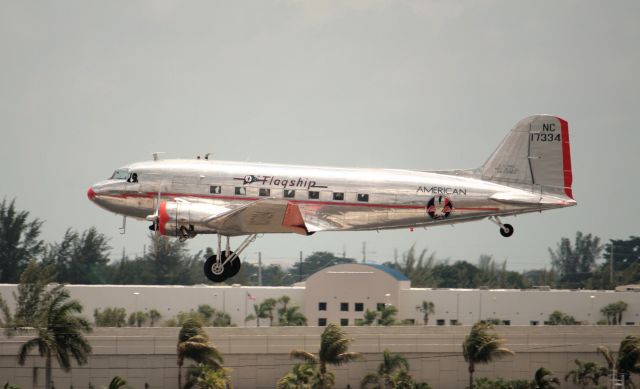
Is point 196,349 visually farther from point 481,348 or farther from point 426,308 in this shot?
point 426,308

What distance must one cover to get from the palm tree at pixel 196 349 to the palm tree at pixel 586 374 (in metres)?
16.8

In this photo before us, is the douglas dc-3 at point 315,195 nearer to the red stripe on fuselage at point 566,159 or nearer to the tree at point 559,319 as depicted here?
the red stripe on fuselage at point 566,159

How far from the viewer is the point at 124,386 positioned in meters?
44.5

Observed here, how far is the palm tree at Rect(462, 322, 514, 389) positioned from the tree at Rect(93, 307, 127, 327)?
2577 centimetres

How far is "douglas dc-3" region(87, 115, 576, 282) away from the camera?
37.3 m

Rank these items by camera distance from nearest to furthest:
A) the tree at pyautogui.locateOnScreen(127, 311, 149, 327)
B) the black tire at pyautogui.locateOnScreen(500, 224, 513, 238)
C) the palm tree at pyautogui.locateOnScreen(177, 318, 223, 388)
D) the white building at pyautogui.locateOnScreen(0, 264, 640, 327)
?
the black tire at pyautogui.locateOnScreen(500, 224, 513, 238) → the palm tree at pyautogui.locateOnScreen(177, 318, 223, 388) → the tree at pyautogui.locateOnScreen(127, 311, 149, 327) → the white building at pyautogui.locateOnScreen(0, 264, 640, 327)

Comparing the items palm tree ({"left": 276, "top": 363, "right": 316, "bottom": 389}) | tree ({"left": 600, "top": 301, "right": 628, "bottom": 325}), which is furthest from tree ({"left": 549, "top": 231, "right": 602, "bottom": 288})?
palm tree ({"left": 276, "top": 363, "right": 316, "bottom": 389})

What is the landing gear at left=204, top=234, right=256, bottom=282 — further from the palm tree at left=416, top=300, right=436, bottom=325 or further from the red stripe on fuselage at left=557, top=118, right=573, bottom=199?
the palm tree at left=416, top=300, right=436, bottom=325

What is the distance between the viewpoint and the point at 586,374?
49.9 metres

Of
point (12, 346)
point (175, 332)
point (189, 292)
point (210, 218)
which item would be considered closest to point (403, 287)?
point (189, 292)

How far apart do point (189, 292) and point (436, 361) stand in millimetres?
25434

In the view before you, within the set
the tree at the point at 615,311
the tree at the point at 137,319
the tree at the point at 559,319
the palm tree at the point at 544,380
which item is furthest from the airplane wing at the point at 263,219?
the tree at the point at 615,311

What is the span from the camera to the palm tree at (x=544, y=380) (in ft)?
160

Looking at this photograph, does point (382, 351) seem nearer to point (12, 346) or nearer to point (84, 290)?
point (12, 346)
